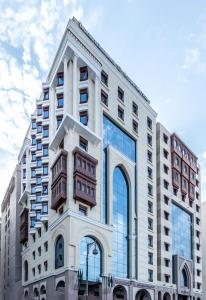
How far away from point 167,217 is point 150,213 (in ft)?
25.7

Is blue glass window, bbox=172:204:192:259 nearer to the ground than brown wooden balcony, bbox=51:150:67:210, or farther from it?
nearer to the ground

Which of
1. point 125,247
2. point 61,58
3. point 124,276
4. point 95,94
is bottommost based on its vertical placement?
point 124,276

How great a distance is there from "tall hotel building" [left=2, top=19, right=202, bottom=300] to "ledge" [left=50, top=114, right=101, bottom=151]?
14cm

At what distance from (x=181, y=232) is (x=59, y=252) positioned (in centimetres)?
3482

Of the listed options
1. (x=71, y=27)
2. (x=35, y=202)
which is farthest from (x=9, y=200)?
(x=71, y=27)

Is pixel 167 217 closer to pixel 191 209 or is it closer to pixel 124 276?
pixel 191 209

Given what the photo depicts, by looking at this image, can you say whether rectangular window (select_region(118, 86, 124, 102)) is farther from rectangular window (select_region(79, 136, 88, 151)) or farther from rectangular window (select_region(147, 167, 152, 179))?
rectangular window (select_region(147, 167, 152, 179))

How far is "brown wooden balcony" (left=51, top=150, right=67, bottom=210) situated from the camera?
50.7 metres

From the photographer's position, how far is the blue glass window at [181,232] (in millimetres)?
76444

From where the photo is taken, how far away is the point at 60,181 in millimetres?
51406

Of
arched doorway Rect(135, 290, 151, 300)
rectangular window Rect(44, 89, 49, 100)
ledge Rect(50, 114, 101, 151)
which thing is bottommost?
arched doorway Rect(135, 290, 151, 300)

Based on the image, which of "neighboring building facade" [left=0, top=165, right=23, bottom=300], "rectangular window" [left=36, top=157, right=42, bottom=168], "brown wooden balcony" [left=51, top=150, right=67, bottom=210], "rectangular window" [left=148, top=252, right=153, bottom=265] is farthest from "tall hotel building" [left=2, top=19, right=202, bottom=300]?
"neighboring building facade" [left=0, top=165, right=23, bottom=300]

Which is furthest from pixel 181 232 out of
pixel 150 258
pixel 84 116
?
pixel 84 116

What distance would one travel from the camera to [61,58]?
A: 56.7 m
